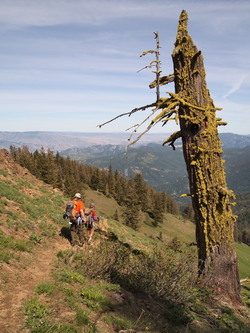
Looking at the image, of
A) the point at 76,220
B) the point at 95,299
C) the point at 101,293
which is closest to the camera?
the point at 95,299

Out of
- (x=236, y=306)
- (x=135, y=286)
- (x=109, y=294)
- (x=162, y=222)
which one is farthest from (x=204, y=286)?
(x=162, y=222)

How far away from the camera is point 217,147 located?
25.0ft

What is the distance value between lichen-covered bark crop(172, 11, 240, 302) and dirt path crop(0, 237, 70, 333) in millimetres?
5339

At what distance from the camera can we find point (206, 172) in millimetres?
7445

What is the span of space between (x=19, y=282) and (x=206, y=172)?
6.69 m

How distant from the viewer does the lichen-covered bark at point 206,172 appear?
7.40 metres

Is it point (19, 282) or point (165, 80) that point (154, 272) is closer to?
point (19, 282)

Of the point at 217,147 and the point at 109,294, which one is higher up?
the point at 217,147

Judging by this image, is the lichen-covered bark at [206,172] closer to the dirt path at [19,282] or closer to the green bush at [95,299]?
the green bush at [95,299]

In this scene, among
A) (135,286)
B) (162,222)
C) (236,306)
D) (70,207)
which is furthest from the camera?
(162,222)

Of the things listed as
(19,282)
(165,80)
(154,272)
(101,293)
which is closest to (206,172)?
(165,80)

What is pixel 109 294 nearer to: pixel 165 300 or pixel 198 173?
pixel 165 300

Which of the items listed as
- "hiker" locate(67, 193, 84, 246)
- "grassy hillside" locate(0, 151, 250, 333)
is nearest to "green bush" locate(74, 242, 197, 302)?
"grassy hillside" locate(0, 151, 250, 333)

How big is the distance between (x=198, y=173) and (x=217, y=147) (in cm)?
107
